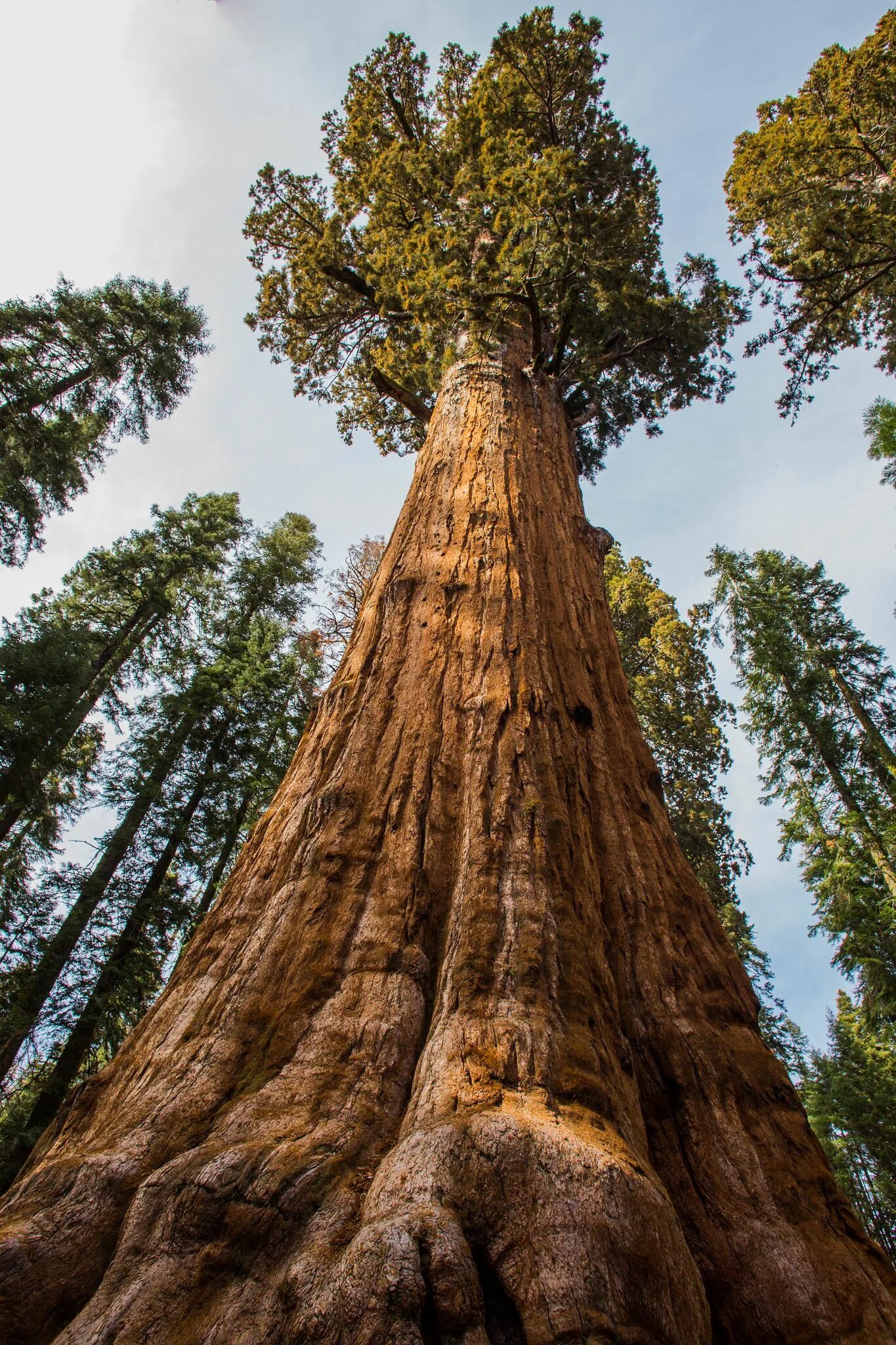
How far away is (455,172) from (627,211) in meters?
2.89

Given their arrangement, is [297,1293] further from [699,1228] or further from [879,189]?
[879,189]

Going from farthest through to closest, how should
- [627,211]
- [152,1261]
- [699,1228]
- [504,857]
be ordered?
[627,211], [504,857], [699,1228], [152,1261]

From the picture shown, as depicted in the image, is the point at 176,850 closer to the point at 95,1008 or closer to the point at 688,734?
the point at 95,1008

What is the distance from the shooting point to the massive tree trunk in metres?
1.63

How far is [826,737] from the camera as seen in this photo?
1505 cm

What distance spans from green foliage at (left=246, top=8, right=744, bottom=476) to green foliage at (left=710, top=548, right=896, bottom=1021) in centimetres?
727

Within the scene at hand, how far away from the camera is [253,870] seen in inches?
125

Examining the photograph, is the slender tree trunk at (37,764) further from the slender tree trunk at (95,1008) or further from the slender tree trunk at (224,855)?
the slender tree trunk at (224,855)

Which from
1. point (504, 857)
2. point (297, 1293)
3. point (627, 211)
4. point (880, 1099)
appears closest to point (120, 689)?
point (627, 211)

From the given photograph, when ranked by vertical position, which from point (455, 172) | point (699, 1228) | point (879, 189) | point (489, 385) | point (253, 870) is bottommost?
point (699, 1228)

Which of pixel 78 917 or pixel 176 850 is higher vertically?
pixel 176 850

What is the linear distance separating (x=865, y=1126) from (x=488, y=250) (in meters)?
18.7

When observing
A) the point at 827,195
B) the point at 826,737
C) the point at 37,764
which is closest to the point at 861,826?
the point at 826,737

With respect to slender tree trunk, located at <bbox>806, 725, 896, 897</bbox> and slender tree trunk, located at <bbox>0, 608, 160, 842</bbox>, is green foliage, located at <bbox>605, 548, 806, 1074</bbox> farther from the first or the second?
slender tree trunk, located at <bbox>0, 608, 160, 842</bbox>
